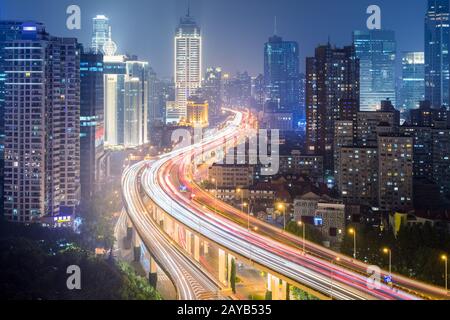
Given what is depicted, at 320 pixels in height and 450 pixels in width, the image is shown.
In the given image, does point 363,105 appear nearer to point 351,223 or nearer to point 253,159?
point 253,159

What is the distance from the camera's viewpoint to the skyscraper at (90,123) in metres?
11.1

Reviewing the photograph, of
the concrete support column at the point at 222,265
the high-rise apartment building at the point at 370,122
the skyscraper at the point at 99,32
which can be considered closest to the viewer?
the concrete support column at the point at 222,265

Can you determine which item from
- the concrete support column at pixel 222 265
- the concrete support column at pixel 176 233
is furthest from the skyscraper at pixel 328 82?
the concrete support column at pixel 222 265

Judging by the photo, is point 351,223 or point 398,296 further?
point 351,223

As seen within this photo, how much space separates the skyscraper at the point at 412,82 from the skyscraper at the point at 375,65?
0.72 meters

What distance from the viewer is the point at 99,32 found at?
41.9 ft

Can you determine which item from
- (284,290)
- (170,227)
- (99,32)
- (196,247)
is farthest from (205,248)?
(99,32)

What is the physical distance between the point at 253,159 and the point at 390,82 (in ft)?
17.6

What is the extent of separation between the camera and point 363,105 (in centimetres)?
1521

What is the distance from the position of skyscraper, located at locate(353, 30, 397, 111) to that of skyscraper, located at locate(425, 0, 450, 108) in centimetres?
108

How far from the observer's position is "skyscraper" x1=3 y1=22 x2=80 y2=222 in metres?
8.84

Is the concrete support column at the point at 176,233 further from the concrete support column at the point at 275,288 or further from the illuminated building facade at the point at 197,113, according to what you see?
the illuminated building facade at the point at 197,113
